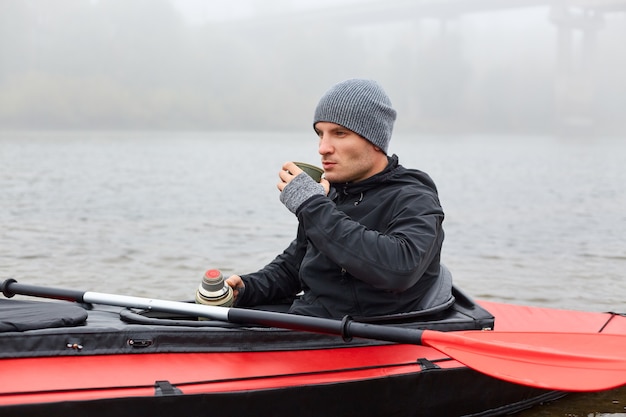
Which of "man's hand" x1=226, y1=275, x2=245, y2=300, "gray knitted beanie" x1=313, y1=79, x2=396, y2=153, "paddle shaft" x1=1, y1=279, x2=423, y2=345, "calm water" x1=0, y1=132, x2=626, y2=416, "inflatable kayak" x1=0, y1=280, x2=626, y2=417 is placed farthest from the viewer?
"calm water" x1=0, y1=132, x2=626, y2=416

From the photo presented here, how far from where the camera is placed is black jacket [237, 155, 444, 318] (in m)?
2.97

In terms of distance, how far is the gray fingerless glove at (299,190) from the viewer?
3.05 metres

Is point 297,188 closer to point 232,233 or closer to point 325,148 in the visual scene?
point 325,148

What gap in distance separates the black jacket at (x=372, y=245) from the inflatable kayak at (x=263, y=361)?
0.36 ft

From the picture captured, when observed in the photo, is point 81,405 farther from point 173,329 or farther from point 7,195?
point 7,195

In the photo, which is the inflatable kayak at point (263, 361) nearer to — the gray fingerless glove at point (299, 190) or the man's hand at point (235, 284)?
the man's hand at point (235, 284)

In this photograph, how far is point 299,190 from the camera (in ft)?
10.1

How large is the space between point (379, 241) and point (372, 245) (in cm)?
3

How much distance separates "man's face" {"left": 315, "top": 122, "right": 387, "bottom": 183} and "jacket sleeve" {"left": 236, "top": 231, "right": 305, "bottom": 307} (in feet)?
1.78

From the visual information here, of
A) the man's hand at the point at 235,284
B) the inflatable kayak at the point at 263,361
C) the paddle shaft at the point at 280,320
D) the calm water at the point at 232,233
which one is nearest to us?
the inflatable kayak at the point at 263,361

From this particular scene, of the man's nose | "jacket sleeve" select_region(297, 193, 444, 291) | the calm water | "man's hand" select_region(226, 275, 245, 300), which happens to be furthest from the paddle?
the calm water

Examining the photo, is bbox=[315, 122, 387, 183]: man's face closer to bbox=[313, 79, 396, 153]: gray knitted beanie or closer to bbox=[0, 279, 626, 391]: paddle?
bbox=[313, 79, 396, 153]: gray knitted beanie

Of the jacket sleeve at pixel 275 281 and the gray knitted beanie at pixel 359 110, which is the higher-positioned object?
the gray knitted beanie at pixel 359 110

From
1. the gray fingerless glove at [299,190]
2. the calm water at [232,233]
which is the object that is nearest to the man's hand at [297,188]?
the gray fingerless glove at [299,190]
